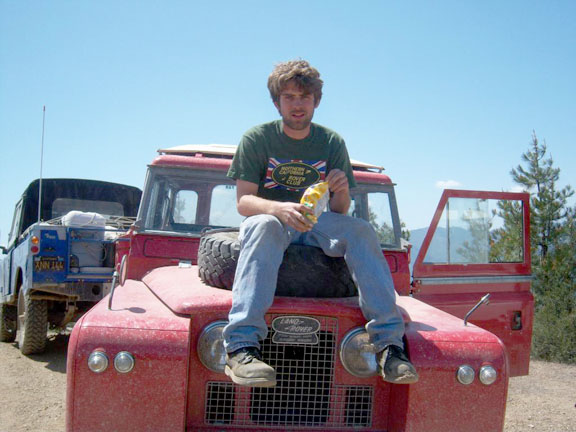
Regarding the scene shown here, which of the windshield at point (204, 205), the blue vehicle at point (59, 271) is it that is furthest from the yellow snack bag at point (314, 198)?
the blue vehicle at point (59, 271)

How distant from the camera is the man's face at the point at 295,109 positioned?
3.21 meters

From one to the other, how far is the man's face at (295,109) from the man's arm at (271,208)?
0.41 meters

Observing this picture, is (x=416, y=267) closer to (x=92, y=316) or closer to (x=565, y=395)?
(x=92, y=316)

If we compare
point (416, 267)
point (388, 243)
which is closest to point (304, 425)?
point (416, 267)

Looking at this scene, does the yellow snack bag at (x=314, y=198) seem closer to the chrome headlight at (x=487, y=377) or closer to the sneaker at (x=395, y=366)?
the sneaker at (x=395, y=366)

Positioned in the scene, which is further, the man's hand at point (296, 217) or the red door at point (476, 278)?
the red door at point (476, 278)

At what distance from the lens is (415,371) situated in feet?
8.36

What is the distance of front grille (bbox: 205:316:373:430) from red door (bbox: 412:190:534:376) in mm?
1565

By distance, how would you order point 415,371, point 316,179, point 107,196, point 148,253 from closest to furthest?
point 415,371 → point 316,179 → point 148,253 → point 107,196

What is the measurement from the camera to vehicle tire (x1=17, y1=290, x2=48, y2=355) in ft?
24.2

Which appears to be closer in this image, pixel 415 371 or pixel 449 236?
pixel 415 371

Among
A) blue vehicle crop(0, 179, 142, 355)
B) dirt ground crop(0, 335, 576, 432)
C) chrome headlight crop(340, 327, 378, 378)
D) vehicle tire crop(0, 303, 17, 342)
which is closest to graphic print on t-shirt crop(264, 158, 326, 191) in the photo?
chrome headlight crop(340, 327, 378, 378)

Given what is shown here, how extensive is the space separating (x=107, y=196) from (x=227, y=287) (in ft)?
26.8

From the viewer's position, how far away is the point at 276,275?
269cm
